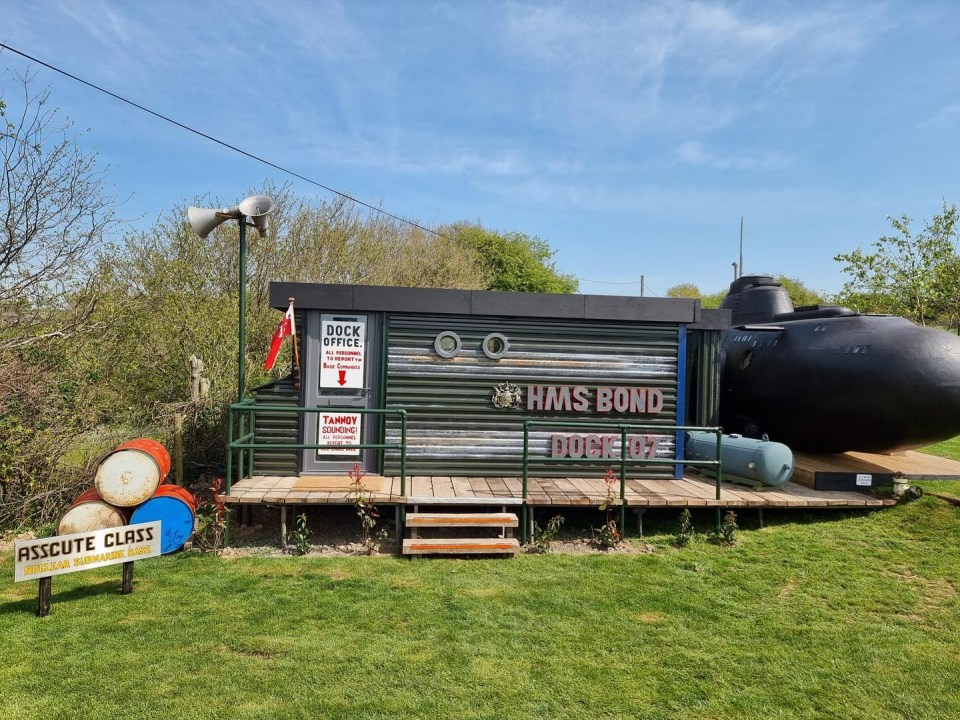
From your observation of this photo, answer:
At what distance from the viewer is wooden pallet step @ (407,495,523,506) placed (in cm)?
754

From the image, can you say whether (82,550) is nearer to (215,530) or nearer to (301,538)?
(215,530)

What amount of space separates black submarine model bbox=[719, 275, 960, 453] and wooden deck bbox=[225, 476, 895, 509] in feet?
4.21

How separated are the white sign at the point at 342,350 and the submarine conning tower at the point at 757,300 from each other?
8733mm

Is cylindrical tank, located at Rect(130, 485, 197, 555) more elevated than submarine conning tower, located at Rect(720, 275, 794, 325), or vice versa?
submarine conning tower, located at Rect(720, 275, 794, 325)

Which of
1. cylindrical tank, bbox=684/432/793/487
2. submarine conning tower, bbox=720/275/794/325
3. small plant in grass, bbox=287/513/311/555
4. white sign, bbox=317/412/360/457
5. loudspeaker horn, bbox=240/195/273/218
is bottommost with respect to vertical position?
small plant in grass, bbox=287/513/311/555

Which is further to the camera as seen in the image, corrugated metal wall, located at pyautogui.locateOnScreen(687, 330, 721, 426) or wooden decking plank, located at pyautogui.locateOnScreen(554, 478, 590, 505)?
corrugated metal wall, located at pyautogui.locateOnScreen(687, 330, 721, 426)

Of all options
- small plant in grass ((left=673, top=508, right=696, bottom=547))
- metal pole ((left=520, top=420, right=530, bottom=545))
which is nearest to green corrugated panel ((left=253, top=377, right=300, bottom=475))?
metal pole ((left=520, top=420, right=530, bottom=545))

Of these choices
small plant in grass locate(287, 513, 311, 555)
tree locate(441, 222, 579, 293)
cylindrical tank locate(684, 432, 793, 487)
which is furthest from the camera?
tree locate(441, 222, 579, 293)

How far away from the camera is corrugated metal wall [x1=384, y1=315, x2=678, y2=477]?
8.94 m

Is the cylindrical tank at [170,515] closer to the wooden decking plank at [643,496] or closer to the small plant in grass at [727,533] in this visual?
the wooden decking plank at [643,496]

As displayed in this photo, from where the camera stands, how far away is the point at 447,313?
29.2 ft

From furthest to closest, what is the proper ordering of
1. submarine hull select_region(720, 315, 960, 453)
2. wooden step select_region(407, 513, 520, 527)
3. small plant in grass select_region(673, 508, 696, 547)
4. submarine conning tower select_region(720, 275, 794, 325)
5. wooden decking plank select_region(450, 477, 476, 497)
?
submarine conning tower select_region(720, 275, 794, 325) → submarine hull select_region(720, 315, 960, 453) → wooden decking plank select_region(450, 477, 476, 497) → small plant in grass select_region(673, 508, 696, 547) → wooden step select_region(407, 513, 520, 527)

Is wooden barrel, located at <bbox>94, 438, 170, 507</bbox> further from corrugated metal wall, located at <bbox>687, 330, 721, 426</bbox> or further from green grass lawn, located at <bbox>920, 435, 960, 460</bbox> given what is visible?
green grass lawn, located at <bbox>920, 435, 960, 460</bbox>

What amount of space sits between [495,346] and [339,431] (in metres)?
2.72
